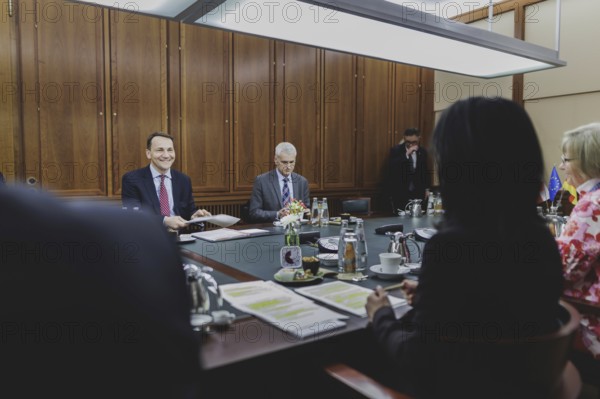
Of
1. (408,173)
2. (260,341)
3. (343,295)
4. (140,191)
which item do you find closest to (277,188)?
(140,191)

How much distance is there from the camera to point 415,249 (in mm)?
2475

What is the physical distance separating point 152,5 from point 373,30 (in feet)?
3.95

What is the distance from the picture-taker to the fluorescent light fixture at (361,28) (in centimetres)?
217

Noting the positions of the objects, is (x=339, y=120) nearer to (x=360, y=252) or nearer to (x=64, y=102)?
(x=64, y=102)

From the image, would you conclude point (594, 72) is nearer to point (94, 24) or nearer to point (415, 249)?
point (415, 249)

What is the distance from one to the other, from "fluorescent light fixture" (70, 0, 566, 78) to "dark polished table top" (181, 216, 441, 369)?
3.75ft

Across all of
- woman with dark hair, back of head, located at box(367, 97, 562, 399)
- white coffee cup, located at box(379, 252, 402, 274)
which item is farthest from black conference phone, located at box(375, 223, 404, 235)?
woman with dark hair, back of head, located at box(367, 97, 562, 399)

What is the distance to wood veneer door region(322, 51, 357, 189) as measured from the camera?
5.82m

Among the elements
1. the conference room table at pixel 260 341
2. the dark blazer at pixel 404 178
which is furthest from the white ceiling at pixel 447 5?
the conference room table at pixel 260 341

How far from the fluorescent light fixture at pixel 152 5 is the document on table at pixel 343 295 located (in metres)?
1.47

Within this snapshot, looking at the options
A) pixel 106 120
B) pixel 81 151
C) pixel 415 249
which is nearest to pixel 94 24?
pixel 106 120

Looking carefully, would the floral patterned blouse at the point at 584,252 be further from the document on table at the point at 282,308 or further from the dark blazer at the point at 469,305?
the document on table at the point at 282,308

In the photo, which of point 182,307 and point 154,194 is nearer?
point 182,307

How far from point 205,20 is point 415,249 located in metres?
1.67
